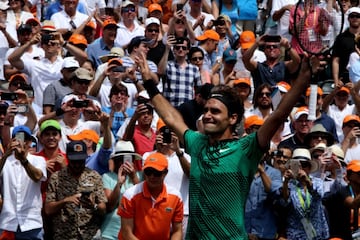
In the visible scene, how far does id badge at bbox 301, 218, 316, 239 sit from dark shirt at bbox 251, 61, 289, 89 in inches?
163

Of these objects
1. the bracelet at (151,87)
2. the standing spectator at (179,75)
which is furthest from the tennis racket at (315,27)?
the standing spectator at (179,75)

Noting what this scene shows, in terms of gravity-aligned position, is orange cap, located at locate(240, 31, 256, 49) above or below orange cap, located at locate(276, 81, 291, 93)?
above

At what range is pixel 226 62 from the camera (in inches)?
610

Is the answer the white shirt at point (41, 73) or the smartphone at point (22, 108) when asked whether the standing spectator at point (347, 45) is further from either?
the smartphone at point (22, 108)

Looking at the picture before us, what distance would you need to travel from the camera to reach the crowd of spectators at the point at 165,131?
764 centimetres

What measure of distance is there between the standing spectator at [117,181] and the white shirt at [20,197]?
67cm

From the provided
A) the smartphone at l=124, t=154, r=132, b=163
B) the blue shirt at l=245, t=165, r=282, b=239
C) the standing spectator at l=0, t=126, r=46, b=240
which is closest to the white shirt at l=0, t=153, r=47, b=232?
the standing spectator at l=0, t=126, r=46, b=240

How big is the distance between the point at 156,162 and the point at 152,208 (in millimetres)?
446

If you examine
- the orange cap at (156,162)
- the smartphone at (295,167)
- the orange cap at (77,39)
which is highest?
the orange cap at (77,39)

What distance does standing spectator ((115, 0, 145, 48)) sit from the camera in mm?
15953

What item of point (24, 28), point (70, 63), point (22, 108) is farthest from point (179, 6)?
point (22, 108)

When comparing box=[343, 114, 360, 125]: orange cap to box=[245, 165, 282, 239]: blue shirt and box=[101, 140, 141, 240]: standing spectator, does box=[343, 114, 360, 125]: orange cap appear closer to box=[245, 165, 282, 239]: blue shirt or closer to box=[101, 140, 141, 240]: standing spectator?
box=[245, 165, 282, 239]: blue shirt

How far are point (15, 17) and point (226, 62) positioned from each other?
321 cm

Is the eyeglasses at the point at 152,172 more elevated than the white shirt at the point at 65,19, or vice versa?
the white shirt at the point at 65,19
